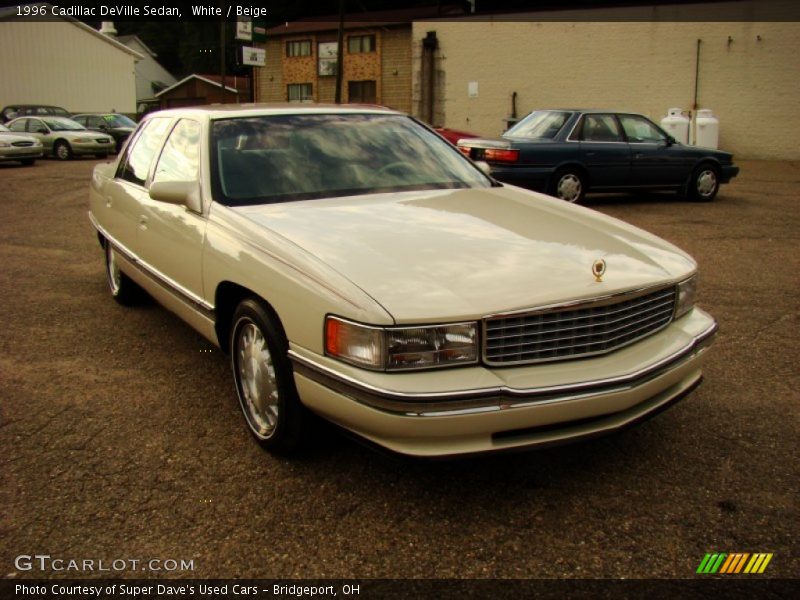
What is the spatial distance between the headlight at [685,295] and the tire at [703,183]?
9.62 metres

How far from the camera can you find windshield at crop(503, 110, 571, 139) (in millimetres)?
11156

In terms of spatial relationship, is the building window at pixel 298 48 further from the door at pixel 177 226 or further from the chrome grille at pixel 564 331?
the chrome grille at pixel 564 331

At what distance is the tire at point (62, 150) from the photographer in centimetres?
2270

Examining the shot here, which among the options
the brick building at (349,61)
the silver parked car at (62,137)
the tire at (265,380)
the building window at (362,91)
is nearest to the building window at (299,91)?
the brick building at (349,61)

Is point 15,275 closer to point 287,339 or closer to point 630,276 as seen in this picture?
point 287,339

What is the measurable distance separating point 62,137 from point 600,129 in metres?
17.7

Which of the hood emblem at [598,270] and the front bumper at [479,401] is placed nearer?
the front bumper at [479,401]

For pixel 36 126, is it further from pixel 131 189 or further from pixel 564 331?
pixel 564 331

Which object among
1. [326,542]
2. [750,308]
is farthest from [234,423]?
[750,308]

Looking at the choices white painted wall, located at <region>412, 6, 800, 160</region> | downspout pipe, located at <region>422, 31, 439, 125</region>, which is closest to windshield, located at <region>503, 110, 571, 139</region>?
white painted wall, located at <region>412, 6, 800, 160</region>

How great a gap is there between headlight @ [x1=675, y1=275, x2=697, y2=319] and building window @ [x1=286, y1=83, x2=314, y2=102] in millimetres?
39803

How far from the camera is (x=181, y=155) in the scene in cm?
418

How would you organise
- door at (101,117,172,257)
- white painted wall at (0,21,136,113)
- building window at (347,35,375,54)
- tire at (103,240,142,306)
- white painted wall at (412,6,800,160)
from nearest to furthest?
door at (101,117,172,257) → tire at (103,240,142,306) → white painted wall at (412,6,800,160) → building window at (347,35,375,54) → white painted wall at (0,21,136,113)

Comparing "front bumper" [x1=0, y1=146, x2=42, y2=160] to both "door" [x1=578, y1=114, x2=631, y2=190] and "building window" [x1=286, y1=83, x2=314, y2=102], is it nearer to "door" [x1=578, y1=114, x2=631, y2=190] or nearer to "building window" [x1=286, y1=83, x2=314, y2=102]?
"door" [x1=578, y1=114, x2=631, y2=190]
